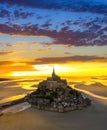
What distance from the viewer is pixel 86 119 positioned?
7688 cm

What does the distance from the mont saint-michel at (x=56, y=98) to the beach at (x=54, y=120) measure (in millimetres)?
2812

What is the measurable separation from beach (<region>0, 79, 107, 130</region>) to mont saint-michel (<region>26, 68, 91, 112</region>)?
9.23 feet

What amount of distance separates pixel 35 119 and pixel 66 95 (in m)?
26.2

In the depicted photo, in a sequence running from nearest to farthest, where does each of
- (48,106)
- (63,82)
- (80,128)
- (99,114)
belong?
(80,128)
(99,114)
(48,106)
(63,82)

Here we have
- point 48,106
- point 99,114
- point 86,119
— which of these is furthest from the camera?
point 48,106

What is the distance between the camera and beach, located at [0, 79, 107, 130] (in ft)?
229

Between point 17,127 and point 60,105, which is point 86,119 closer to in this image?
point 60,105

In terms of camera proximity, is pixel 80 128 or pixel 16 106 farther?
pixel 16 106

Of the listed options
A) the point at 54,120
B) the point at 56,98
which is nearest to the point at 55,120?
the point at 54,120

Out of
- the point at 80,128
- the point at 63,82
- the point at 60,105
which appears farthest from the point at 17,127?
the point at 63,82

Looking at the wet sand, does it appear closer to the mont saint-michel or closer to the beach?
the beach

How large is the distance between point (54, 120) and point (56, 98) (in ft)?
66.9

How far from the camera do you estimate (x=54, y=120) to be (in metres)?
76.0

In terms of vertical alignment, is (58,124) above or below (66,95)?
below
